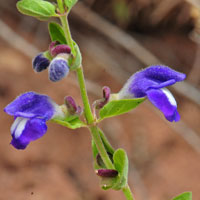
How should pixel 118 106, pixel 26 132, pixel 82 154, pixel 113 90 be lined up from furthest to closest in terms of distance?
1. pixel 113 90
2. pixel 82 154
3. pixel 118 106
4. pixel 26 132

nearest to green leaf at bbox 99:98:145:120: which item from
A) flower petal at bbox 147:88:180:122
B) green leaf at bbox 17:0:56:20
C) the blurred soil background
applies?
flower petal at bbox 147:88:180:122

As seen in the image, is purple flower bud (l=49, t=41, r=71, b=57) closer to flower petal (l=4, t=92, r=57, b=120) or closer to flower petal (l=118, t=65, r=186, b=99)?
flower petal (l=4, t=92, r=57, b=120)

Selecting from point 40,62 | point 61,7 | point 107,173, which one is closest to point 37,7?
point 61,7

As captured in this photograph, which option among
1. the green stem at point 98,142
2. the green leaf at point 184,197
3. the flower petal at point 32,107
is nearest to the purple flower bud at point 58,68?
the flower petal at point 32,107

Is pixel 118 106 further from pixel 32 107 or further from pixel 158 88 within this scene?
pixel 32 107

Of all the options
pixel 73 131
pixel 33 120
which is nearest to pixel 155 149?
pixel 73 131

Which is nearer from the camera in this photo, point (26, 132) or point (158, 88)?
point (26, 132)

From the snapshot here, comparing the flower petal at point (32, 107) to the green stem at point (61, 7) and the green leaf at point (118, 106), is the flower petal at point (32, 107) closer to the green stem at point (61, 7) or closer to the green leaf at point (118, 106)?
the green leaf at point (118, 106)

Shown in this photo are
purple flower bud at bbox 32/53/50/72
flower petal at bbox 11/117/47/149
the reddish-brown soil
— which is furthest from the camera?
the reddish-brown soil
